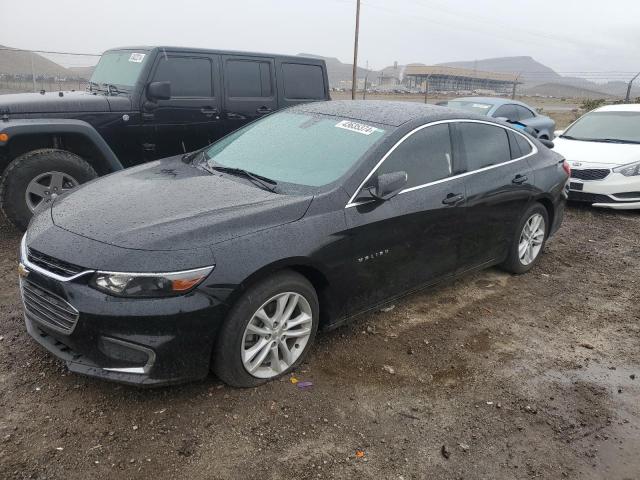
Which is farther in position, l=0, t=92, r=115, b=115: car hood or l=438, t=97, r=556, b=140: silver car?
l=438, t=97, r=556, b=140: silver car

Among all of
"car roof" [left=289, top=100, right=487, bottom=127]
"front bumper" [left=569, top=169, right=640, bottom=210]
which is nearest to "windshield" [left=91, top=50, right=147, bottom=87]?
"car roof" [left=289, top=100, right=487, bottom=127]

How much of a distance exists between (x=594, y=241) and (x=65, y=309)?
6.02m

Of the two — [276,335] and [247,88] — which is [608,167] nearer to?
[247,88]

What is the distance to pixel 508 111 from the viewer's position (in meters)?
10.9

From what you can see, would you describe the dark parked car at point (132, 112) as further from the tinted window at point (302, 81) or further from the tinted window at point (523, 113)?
the tinted window at point (523, 113)

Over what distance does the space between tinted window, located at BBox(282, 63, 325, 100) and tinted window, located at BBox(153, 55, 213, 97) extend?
45.2 inches

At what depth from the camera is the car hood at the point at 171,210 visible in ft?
9.29

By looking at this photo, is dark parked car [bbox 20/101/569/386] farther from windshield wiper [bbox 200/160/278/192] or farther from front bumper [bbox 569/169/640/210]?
front bumper [bbox 569/169/640/210]

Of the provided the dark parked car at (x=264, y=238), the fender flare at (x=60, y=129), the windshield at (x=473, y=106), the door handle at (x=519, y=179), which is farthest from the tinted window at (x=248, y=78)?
the windshield at (x=473, y=106)

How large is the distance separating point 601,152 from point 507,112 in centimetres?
321

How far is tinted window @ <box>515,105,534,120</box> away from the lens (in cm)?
1135

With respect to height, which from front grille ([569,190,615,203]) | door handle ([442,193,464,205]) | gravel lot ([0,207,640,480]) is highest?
door handle ([442,193,464,205])

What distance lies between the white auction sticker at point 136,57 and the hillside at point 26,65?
9860mm

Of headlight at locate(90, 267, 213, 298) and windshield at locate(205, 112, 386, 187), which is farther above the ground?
windshield at locate(205, 112, 386, 187)
